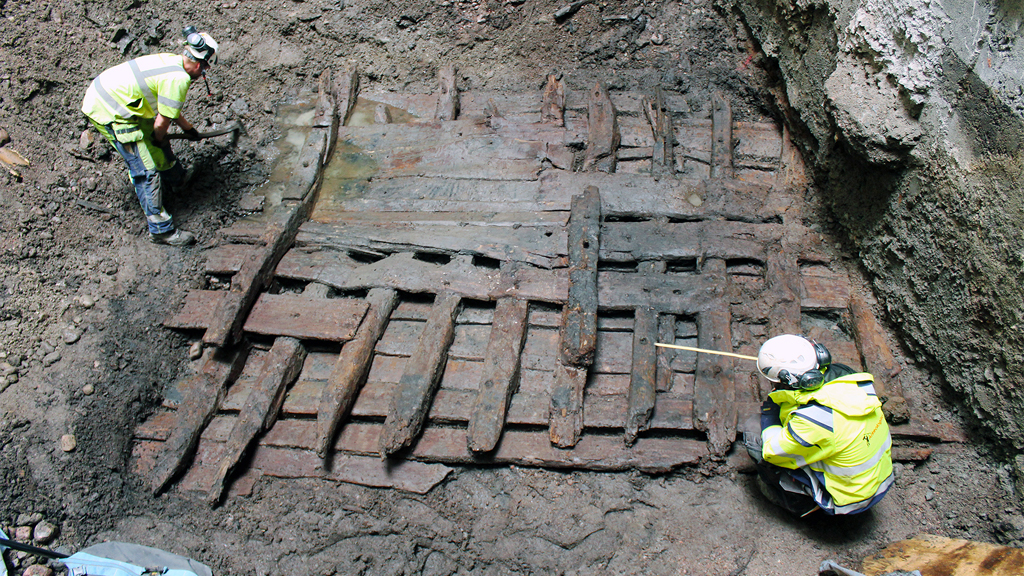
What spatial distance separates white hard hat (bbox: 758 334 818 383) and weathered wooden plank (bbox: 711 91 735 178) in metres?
2.11

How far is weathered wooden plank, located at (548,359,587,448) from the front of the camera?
3326mm

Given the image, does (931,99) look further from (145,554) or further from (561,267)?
(145,554)

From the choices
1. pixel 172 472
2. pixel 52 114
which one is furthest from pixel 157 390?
pixel 52 114

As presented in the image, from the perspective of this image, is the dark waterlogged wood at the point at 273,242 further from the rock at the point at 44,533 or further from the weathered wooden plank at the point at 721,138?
the weathered wooden plank at the point at 721,138

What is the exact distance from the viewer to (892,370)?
11.6 feet

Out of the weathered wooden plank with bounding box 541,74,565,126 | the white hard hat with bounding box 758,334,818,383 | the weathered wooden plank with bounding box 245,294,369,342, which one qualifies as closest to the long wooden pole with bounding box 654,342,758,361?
the white hard hat with bounding box 758,334,818,383

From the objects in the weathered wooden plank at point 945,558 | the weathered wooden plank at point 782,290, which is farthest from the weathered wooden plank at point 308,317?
the weathered wooden plank at point 945,558

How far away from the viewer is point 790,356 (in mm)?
2779

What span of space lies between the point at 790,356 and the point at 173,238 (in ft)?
13.4

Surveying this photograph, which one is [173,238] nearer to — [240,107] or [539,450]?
[240,107]

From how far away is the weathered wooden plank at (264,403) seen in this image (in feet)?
11.1

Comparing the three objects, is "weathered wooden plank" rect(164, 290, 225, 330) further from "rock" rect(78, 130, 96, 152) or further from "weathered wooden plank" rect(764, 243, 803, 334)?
"weathered wooden plank" rect(764, 243, 803, 334)

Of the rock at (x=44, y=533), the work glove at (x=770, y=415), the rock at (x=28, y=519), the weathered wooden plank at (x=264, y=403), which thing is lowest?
the rock at (x=44, y=533)

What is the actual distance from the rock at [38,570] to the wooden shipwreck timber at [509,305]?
607mm
